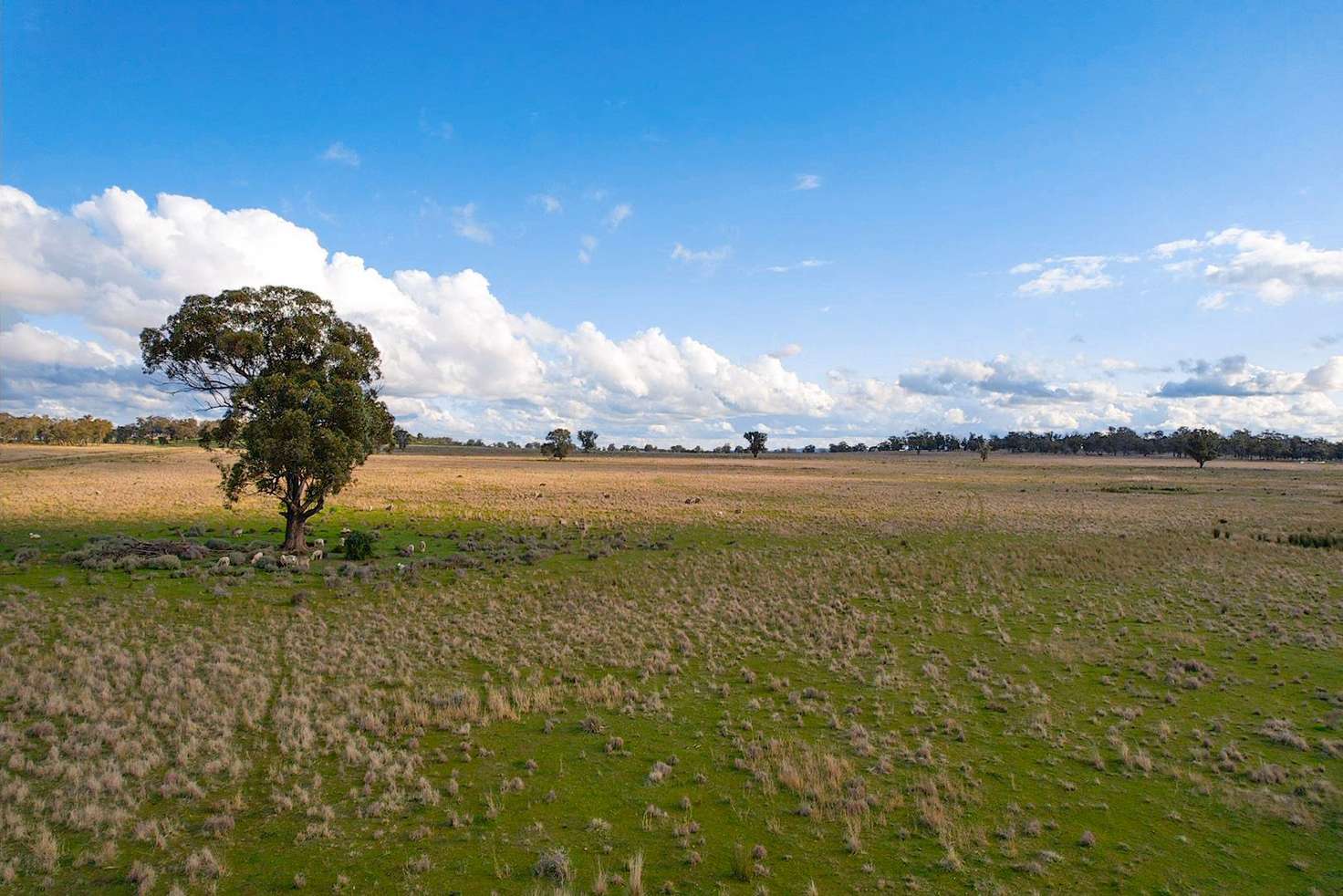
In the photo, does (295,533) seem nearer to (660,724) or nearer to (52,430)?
(660,724)

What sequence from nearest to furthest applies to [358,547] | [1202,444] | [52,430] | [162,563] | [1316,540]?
[162,563], [358,547], [1316,540], [1202,444], [52,430]

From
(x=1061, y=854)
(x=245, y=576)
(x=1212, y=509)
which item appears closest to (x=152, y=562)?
(x=245, y=576)

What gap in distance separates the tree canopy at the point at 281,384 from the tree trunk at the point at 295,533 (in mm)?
61

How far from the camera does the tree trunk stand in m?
30.9

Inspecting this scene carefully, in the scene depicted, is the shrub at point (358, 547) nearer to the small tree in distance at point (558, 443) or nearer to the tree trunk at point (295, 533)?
the tree trunk at point (295, 533)

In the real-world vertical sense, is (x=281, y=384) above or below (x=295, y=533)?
above

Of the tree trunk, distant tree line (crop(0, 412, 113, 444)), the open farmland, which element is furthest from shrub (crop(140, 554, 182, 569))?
distant tree line (crop(0, 412, 113, 444))

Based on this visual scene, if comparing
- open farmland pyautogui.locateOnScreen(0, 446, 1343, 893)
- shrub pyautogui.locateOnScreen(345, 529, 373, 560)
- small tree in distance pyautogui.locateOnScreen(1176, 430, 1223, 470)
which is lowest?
open farmland pyautogui.locateOnScreen(0, 446, 1343, 893)

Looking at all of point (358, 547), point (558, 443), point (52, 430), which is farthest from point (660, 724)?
point (52, 430)

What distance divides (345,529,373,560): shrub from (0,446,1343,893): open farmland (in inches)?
33.0

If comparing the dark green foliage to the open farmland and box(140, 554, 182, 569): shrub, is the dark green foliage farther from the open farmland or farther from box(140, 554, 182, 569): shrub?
box(140, 554, 182, 569): shrub

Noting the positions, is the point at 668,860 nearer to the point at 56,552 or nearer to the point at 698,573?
the point at 698,573

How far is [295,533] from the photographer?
31.5 metres

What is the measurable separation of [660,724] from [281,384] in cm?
2333
